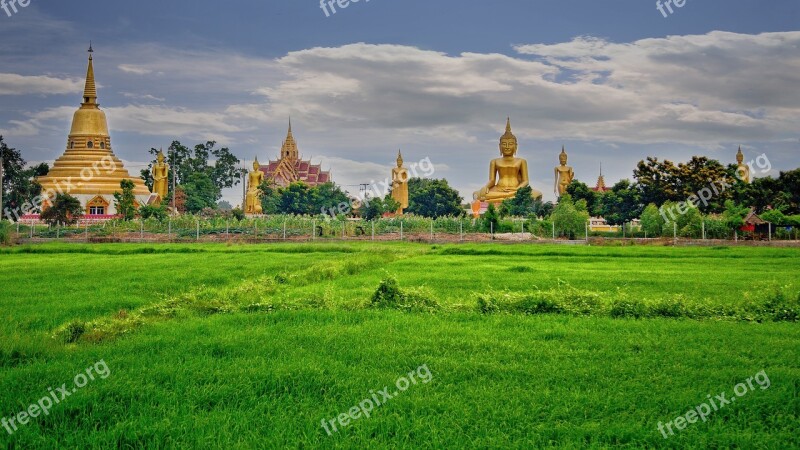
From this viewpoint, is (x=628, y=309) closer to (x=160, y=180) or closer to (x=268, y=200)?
(x=268, y=200)

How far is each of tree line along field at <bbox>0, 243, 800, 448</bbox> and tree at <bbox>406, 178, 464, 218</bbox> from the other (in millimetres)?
41311

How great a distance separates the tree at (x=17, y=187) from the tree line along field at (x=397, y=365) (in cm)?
4464

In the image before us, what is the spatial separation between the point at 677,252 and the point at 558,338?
1906 cm

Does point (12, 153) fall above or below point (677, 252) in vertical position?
above

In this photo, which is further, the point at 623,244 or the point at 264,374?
the point at 623,244

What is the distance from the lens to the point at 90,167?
59156 mm

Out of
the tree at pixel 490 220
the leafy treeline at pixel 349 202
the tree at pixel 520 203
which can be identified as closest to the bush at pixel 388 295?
the tree at pixel 490 220

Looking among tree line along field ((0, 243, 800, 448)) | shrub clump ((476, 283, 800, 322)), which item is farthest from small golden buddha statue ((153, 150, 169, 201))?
shrub clump ((476, 283, 800, 322))

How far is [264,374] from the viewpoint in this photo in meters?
6.04

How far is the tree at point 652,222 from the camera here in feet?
120

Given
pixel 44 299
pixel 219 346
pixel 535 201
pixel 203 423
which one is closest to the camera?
pixel 203 423

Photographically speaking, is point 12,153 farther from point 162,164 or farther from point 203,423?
point 203,423

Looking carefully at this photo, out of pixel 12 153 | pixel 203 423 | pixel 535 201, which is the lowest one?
pixel 203 423

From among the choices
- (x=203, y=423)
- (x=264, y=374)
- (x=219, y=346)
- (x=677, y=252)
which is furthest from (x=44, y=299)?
(x=677, y=252)
